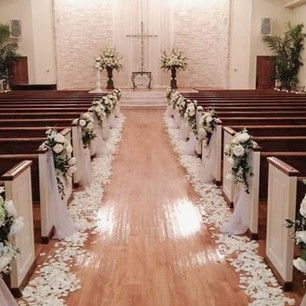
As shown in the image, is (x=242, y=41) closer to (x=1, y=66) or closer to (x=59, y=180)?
(x=1, y=66)

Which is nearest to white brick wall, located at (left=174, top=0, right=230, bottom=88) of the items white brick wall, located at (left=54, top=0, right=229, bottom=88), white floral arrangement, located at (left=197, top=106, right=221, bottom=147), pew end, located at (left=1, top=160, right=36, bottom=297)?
white brick wall, located at (left=54, top=0, right=229, bottom=88)

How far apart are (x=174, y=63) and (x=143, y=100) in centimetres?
227

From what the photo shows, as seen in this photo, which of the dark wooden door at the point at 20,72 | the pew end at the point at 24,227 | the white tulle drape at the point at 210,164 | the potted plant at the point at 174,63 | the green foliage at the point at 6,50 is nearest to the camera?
the pew end at the point at 24,227

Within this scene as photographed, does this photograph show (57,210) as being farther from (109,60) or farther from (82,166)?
(109,60)

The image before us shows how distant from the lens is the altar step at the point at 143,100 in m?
14.8

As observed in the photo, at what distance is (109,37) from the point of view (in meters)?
18.0

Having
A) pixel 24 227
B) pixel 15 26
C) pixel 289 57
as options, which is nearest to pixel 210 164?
pixel 24 227

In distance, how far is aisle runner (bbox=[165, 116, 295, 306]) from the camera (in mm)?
3084

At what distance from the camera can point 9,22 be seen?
16688 millimetres

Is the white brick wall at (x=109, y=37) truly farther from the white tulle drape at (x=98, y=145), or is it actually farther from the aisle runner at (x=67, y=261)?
the aisle runner at (x=67, y=261)

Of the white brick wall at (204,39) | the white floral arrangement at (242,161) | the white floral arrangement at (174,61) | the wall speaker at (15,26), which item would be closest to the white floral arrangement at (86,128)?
the white floral arrangement at (242,161)

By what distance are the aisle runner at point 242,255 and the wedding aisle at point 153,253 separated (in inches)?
3.0

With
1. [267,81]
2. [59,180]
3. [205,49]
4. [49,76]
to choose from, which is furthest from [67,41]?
[59,180]

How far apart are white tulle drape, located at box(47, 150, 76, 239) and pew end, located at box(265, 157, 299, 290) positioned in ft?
5.76
